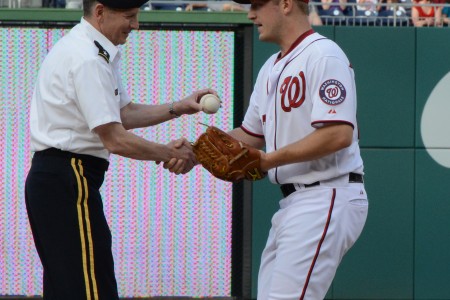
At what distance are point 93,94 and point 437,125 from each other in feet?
14.1

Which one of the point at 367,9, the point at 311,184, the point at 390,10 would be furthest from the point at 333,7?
the point at 311,184

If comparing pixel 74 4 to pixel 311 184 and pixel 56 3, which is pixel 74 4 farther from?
pixel 311 184

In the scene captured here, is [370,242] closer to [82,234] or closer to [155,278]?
[155,278]

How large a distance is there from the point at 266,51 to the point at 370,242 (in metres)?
1.80

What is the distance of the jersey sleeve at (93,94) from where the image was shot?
484cm

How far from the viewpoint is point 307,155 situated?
4.58 meters

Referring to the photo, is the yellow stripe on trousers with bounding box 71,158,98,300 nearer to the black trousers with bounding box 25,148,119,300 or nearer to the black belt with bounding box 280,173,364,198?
the black trousers with bounding box 25,148,119,300

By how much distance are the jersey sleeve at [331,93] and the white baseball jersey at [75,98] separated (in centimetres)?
100

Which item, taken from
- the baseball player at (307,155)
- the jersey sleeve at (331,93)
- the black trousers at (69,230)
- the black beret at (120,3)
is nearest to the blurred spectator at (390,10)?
the baseball player at (307,155)

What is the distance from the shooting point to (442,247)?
27.6 ft

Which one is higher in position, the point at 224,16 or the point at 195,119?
the point at 224,16

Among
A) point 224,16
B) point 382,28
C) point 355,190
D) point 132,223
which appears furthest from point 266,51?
point 355,190

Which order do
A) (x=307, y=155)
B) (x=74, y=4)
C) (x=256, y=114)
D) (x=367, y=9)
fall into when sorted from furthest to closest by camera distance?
(x=367, y=9) → (x=74, y=4) → (x=256, y=114) → (x=307, y=155)

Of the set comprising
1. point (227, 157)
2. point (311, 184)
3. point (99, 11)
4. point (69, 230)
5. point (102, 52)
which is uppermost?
point (99, 11)
